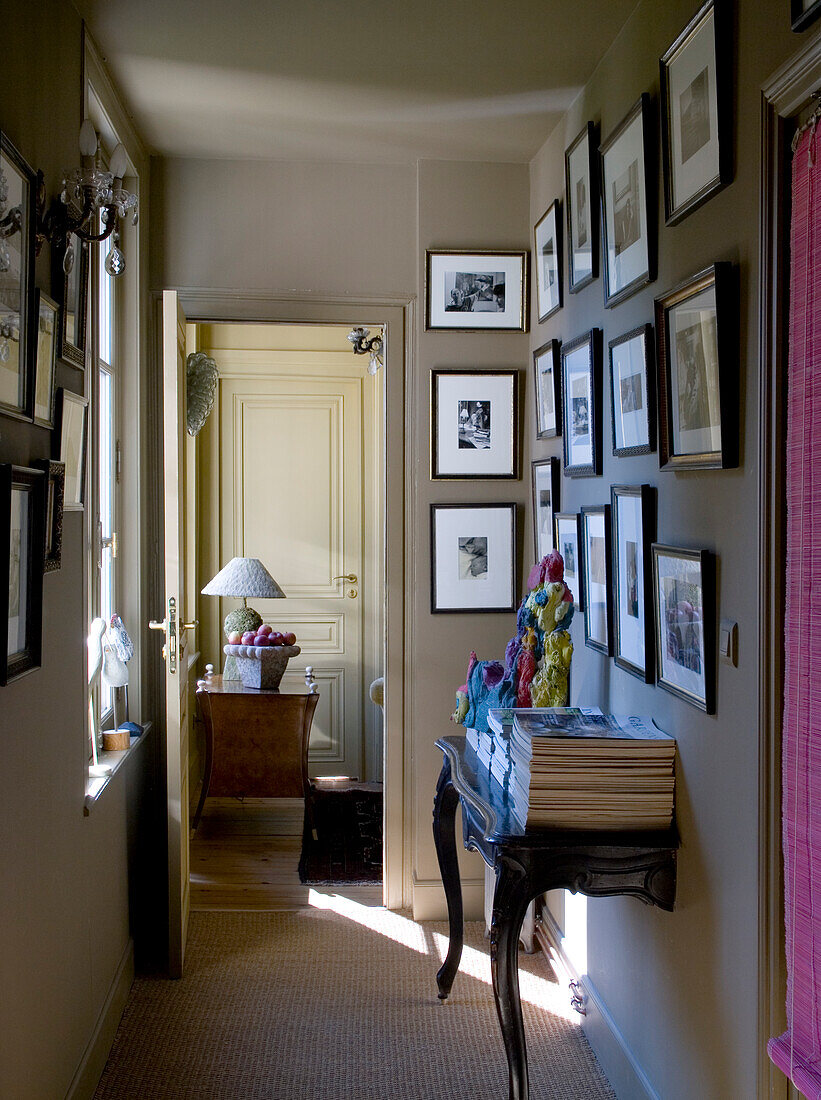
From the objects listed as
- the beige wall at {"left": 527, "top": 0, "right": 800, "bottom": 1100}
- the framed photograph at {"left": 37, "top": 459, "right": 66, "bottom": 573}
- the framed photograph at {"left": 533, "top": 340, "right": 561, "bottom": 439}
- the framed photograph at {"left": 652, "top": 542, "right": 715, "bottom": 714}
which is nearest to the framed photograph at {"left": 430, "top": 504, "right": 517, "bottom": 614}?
the framed photograph at {"left": 533, "top": 340, "right": 561, "bottom": 439}

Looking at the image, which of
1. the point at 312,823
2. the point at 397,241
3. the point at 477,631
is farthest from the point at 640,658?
the point at 312,823

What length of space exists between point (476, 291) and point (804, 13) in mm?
→ 1988

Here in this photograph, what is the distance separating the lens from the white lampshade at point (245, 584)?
14.7ft

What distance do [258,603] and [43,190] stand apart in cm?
342

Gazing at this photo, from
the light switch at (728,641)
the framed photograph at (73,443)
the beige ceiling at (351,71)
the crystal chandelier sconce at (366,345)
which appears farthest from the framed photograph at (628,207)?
the crystal chandelier sconce at (366,345)

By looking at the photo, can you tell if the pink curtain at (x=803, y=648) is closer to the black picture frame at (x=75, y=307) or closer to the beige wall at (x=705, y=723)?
the beige wall at (x=705, y=723)

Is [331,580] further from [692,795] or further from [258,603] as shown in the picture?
[692,795]

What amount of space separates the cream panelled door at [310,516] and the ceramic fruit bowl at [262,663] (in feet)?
2.69

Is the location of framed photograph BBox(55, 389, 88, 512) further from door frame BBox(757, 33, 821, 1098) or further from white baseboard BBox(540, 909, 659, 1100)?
white baseboard BBox(540, 909, 659, 1100)

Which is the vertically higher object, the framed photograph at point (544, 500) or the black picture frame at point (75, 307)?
the black picture frame at point (75, 307)

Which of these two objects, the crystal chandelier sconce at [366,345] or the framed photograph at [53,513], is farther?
the crystal chandelier sconce at [366,345]

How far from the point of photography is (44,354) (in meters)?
1.96

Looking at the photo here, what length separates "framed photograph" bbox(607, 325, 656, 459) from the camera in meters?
2.16

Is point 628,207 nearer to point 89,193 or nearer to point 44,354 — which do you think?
point 89,193
